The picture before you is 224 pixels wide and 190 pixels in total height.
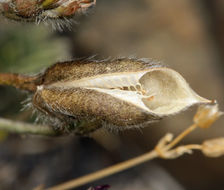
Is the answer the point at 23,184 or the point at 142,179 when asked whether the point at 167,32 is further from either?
the point at 23,184

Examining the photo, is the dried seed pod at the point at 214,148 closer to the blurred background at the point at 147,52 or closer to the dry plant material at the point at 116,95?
the dry plant material at the point at 116,95

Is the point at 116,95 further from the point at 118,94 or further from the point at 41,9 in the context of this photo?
the point at 41,9

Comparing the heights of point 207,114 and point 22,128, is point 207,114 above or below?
above

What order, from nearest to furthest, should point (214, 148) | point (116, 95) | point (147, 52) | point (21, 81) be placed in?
point (116, 95) < point (214, 148) < point (21, 81) < point (147, 52)

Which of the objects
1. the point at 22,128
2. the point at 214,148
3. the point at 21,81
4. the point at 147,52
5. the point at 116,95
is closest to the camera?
the point at 116,95

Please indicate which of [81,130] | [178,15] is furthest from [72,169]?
[178,15]

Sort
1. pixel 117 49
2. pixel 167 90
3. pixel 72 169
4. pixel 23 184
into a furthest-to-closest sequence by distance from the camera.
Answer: pixel 117 49
pixel 72 169
pixel 23 184
pixel 167 90

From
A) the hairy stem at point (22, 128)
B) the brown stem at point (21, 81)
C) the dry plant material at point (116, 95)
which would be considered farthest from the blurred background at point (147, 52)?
the dry plant material at point (116, 95)

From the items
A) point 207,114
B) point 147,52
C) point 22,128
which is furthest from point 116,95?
point 147,52
